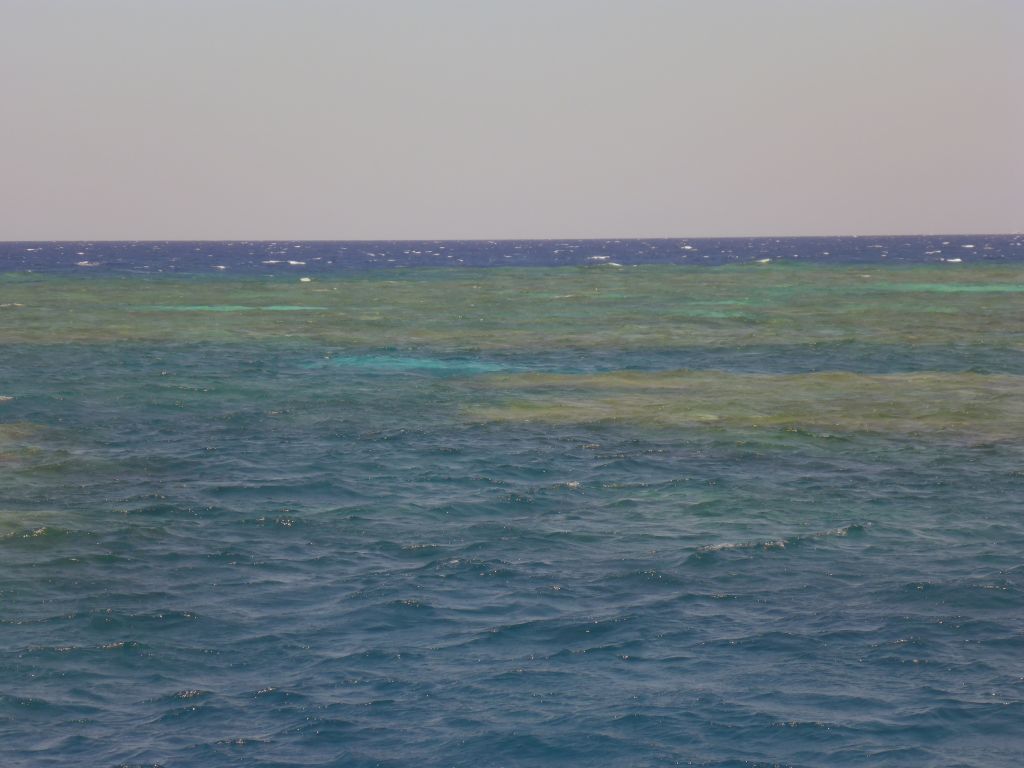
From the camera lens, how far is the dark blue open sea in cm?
1338

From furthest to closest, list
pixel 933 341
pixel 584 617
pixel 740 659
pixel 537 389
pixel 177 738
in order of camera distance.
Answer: pixel 933 341
pixel 537 389
pixel 584 617
pixel 740 659
pixel 177 738

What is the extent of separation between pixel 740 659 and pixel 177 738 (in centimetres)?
689

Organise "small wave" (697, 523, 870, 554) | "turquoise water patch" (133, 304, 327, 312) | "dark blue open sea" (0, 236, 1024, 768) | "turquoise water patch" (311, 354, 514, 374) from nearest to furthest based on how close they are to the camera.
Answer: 1. "dark blue open sea" (0, 236, 1024, 768)
2. "small wave" (697, 523, 870, 554)
3. "turquoise water patch" (311, 354, 514, 374)
4. "turquoise water patch" (133, 304, 327, 312)

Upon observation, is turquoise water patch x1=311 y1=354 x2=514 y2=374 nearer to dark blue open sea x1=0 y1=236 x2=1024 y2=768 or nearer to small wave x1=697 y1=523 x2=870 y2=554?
dark blue open sea x1=0 y1=236 x2=1024 y2=768

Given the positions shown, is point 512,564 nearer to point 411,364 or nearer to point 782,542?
point 782,542

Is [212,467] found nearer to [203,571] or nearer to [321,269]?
[203,571]

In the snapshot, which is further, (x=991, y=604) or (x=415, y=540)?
(x=415, y=540)

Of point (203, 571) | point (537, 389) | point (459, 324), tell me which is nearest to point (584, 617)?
point (203, 571)

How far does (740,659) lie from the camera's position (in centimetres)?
1527

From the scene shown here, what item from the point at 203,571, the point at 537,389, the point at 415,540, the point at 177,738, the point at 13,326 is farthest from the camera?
the point at 13,326

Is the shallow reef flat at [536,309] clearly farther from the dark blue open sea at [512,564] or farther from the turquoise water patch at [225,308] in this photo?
the dark blue open sea at [512,564]

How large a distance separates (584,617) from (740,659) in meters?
2.40

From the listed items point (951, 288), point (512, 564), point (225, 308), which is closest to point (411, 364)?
point (512, 564)

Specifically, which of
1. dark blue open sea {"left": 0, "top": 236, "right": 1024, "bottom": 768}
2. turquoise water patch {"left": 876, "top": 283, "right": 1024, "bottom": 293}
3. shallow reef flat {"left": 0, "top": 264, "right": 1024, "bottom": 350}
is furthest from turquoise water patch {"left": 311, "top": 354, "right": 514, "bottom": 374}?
turquoise water patch {"left": 876, "top": 283, "right": 1024, "bottom": 293}
